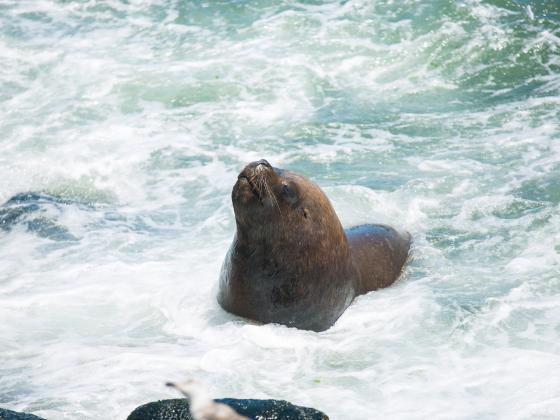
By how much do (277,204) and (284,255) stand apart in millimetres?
387

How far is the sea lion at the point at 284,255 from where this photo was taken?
6656 millimetres

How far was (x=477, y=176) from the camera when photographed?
1002 centimetres

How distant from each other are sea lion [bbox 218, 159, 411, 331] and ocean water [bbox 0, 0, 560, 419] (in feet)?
0.54

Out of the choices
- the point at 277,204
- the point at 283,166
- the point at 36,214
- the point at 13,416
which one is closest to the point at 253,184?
Answer: the point at 277,204

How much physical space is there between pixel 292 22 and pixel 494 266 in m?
8.50

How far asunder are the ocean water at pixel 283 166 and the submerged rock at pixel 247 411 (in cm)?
95

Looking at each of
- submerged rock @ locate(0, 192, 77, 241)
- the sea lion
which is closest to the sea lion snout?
the sea lion

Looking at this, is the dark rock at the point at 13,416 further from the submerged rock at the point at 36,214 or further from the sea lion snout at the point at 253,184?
the submerged rock at the point at 36,214

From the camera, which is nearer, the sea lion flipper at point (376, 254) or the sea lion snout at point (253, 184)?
the sea lion snout at point (253, 184)

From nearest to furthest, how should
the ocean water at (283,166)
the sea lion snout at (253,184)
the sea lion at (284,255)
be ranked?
1. the ocean water at (283,166)
2. the sea lion snout at (253,184)
3. the sea lion at (284,255)

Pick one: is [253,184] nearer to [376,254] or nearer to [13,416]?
[376,254]

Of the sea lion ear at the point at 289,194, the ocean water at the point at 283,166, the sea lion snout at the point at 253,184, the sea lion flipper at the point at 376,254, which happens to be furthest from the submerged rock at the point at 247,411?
the sea lion flipper at the point at 376,254

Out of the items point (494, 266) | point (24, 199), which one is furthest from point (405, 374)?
point (24, 199)

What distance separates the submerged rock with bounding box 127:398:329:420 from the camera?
466 centimetres
